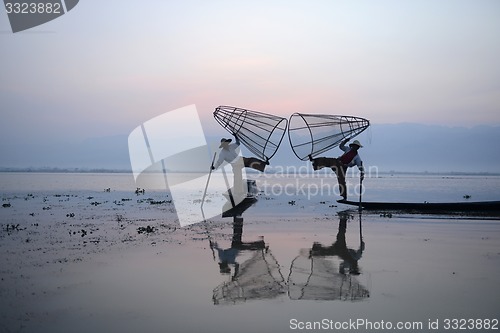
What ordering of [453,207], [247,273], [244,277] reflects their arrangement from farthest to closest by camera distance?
[453,207] < [247,273] < [244,277]

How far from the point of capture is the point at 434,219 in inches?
663

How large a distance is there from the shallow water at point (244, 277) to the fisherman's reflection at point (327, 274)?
0.02m

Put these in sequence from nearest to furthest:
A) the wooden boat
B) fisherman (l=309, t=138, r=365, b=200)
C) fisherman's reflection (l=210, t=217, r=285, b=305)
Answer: fisherman's reflection (l=210, t=217, r=285, b=305) → the wooden boat → fisherman (l=309, t=138, r=365, b=200)

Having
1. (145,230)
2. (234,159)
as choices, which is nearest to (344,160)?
(234,159)

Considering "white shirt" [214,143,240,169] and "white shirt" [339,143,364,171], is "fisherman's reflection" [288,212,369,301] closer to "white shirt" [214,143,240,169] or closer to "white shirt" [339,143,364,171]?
"white shirt" [214,143,240,169]

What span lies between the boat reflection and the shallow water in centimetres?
2

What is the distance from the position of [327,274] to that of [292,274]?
676mm

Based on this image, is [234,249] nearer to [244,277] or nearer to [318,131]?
[244,277]

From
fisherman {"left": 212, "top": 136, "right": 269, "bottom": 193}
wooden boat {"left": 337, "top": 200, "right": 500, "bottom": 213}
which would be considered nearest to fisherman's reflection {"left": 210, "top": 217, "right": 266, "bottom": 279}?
fisherman {"left": 212, "top": 136, "right": 269, "bottom": 193}

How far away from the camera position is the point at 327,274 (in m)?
8.20

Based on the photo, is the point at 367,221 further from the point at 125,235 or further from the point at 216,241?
the point at 125,235

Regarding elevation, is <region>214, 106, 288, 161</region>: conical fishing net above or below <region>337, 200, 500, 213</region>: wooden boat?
above

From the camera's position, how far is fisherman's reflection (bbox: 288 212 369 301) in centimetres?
688

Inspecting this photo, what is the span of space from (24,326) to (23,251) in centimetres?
549
